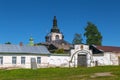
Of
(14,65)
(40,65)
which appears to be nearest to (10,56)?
(14,65)

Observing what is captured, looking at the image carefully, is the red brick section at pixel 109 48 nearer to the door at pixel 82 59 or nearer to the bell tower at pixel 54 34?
the door at pixel 82 59

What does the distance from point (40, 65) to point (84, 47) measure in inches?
338

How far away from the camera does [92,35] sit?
70875mm

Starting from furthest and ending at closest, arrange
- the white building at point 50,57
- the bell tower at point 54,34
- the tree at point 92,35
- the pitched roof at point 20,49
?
1. the bell tower at point 54,34
2. the tree at point 92,35
3. the pitched roof at point 20,49
4. the white building at point 50,57

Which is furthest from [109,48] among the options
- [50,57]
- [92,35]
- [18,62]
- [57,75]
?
[57,75]

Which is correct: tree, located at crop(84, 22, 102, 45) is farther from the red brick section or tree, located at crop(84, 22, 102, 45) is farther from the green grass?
the green grass

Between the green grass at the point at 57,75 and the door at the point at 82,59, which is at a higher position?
the door at the point at 82,59

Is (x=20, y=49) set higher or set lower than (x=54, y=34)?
lower

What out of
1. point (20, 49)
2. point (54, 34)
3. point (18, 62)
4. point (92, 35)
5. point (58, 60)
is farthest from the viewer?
point (54, 34)

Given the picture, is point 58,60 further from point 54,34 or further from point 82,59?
point 54,34

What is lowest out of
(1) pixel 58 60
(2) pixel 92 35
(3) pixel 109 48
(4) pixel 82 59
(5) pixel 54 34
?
(1) pixel 58 60

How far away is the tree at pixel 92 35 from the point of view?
69.9m

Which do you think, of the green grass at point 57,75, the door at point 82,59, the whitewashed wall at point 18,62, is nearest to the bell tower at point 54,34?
the door at point 82,59

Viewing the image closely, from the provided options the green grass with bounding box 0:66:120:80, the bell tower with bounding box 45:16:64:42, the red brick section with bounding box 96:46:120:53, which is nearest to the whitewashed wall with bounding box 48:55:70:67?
the red brick section with bounding box 96:46:120:53
